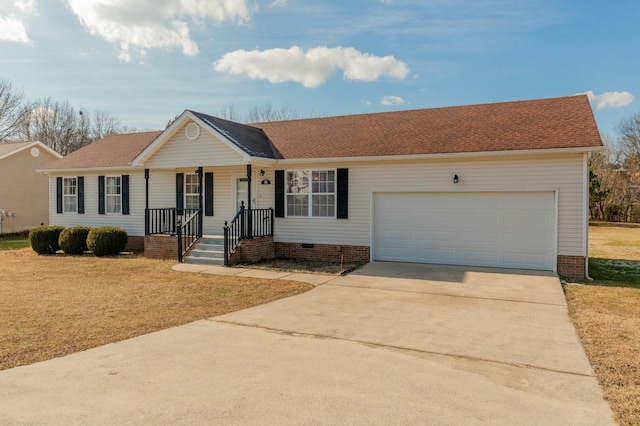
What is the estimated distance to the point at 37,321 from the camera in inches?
264

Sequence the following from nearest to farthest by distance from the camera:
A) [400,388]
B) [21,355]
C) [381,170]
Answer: [400,388]
[21,355]
[381,170]

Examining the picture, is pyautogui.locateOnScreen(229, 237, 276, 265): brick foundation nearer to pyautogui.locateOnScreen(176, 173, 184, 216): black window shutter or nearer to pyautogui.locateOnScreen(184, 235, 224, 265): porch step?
pyautogui.locateOnScreen(184, 235, 224, 265): porch step

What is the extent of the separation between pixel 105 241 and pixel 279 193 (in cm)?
649

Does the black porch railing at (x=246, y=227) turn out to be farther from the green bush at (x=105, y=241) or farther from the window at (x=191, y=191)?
the green bush at (x=105, y=241)

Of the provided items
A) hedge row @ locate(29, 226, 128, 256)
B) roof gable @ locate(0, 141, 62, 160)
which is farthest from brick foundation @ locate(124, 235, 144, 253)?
roof gable @ locate(0, 141, 62, 160)

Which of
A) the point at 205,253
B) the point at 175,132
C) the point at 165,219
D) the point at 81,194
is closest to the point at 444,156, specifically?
the point at 205,253

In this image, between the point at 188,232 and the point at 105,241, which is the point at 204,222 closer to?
the point at 188,232

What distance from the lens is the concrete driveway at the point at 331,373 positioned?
369 centimetres

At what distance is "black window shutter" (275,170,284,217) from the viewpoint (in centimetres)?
1421

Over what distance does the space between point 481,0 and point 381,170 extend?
16.9 ft

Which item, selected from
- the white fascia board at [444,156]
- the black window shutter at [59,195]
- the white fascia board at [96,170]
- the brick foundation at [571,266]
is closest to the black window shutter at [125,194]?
the white fascia board at [96,170]

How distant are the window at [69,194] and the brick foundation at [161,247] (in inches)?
233

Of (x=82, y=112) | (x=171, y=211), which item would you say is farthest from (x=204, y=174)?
(x=82, y=112)

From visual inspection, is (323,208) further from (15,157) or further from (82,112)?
(82,112)
